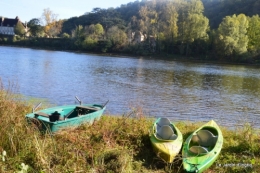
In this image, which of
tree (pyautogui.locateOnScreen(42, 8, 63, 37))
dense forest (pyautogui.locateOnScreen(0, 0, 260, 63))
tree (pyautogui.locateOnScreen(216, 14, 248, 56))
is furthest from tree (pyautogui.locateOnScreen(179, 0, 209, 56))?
tree (pyautogui.locateOnScreen(42, 8, 63, 37))

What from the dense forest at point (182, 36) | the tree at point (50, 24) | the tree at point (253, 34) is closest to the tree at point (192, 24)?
the dense forest at point (182, 36)

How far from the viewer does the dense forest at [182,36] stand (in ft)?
205

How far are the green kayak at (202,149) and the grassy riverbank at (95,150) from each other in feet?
0.88

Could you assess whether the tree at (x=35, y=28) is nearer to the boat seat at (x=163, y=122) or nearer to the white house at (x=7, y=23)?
the white house at (x=7, y=23)

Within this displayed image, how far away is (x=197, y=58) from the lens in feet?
221

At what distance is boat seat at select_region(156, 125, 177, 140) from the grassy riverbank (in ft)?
1.38

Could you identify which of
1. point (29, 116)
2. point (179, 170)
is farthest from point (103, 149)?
point (29, 116)

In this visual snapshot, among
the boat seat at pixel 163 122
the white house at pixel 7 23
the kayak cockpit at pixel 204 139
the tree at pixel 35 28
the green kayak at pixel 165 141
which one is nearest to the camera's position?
the green kayak at pixel 165 141

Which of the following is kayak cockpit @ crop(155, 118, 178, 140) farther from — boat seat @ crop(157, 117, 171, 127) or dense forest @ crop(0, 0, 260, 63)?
dense forest @ crop(0, 0, 260, 63)

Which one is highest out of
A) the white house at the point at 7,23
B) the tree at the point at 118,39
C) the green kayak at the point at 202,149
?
the white house at the point at 7,23

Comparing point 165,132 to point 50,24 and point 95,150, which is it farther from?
point 50,24

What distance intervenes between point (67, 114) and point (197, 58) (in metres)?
60.6

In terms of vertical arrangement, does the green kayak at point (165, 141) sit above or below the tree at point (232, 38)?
below

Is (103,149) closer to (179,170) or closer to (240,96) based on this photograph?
(179,170)
